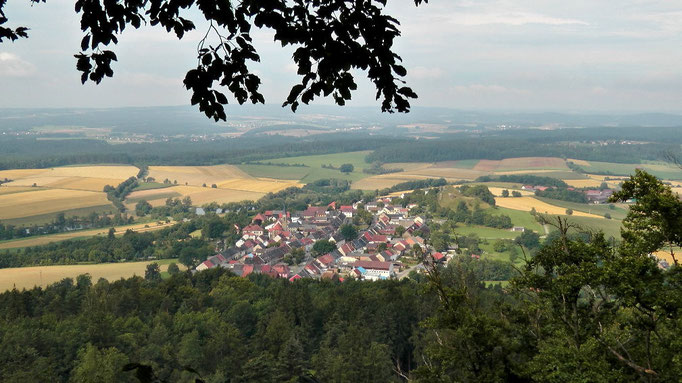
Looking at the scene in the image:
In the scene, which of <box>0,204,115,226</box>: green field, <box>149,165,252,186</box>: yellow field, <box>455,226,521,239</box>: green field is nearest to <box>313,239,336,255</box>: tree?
<box>455,226,521,239</box>: green field

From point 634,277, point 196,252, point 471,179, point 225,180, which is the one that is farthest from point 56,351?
point 471,179

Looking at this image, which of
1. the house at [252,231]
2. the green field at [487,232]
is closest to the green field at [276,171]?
the house at [252,231]

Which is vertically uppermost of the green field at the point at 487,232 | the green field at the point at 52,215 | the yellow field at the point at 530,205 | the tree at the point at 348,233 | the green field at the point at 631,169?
the green field at the point at 631,169

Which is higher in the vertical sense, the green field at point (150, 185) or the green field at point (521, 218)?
the green field at point (150, 185)

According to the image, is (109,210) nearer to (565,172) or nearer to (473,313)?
(473,313)

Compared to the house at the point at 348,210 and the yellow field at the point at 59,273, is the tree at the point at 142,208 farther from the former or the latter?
the house at the point at 348,210

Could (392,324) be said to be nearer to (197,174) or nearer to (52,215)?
(52,215)

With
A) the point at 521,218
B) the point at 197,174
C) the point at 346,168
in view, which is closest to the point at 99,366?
the point at 521,218
